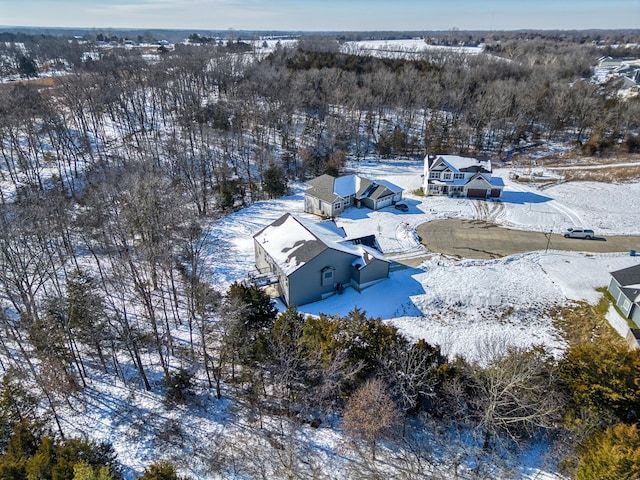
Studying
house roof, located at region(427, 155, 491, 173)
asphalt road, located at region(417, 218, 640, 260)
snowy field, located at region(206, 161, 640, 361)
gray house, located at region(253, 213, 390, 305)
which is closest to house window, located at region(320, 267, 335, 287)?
gray house, located at region(253, 213, 390, 305)

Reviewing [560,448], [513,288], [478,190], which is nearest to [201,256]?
[513,288]

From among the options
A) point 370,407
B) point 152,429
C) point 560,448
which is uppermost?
point 370,407

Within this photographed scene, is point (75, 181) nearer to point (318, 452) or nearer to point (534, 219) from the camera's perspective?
point (318, 452)

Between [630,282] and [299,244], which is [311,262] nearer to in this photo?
[299,244]

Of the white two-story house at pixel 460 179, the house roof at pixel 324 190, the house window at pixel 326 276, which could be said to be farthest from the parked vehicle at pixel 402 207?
the house window at pixel 326 276

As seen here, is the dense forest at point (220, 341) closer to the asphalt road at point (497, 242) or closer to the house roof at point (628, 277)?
the house roof at point (628, 277)

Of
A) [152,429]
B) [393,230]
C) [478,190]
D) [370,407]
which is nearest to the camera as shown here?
[370,407]

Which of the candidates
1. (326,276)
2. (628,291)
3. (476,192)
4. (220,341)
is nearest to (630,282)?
(628,291)
